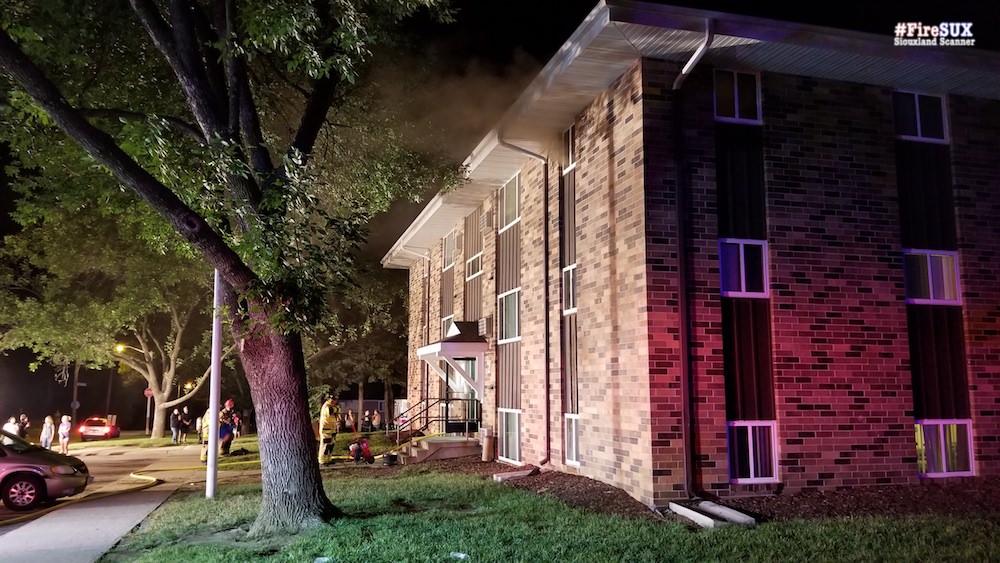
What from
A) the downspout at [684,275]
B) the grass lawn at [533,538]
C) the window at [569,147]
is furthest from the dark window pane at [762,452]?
the window at [569,147]

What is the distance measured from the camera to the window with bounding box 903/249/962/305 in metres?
10.2

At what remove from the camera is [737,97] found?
10.1 metres

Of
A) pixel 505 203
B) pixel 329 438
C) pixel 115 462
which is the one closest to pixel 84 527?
pixel 329 438

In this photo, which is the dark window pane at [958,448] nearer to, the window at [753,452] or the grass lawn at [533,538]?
the grass lawn at [533,538]

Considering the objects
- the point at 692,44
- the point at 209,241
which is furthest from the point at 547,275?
the point at 209,241

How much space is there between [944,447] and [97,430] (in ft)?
109

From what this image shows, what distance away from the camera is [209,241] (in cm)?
798

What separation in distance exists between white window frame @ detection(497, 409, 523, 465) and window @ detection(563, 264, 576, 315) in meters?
3.07

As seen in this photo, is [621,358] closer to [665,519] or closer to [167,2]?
[665,519]

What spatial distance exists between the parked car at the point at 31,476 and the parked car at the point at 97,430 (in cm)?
2238

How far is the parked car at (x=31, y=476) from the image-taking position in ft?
38.7

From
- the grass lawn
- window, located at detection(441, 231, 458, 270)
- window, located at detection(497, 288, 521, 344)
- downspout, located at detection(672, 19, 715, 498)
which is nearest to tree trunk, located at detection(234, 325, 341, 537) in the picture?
the grass lawn

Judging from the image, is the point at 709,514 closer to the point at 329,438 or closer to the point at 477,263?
the point at 329,438

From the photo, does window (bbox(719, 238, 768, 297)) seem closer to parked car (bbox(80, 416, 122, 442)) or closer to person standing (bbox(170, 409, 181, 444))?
person standing (bbox(170, 409, 181, 444))
